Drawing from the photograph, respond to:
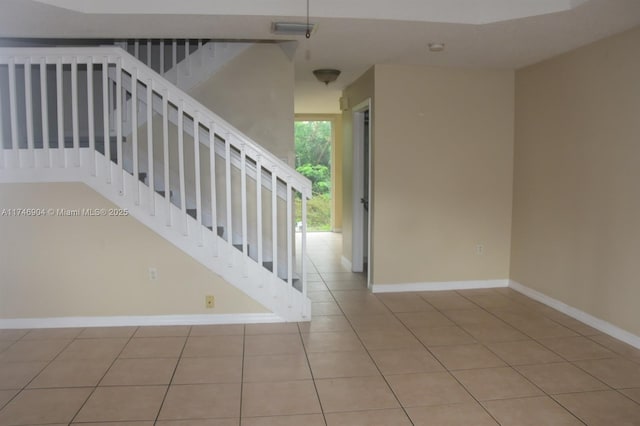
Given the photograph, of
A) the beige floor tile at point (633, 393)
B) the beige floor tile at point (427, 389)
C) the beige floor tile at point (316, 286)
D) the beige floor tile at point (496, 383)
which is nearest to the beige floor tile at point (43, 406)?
the beige floor tile at point (427, 389)

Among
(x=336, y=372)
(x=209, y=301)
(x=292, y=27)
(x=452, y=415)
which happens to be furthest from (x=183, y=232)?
(x=452, y=415)

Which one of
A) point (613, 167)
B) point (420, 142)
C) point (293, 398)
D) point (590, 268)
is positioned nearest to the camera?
point (293, 398)

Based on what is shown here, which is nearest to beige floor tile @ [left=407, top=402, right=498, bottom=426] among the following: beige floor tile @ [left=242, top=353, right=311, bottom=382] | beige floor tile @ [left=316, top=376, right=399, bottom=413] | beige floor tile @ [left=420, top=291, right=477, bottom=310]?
beige floor tile @ [left=316, top=376, right=399, bottom=413]

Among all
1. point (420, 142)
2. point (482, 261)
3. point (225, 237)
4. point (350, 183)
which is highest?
point (420, 142)

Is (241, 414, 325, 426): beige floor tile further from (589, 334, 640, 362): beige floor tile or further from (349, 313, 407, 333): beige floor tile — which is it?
(589, 334, 640, 362): beige floor tile

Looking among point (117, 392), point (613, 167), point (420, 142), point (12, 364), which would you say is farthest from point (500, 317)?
point (12, 364)

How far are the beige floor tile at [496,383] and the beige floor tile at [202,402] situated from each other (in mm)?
1405

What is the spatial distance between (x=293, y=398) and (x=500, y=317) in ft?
7.57

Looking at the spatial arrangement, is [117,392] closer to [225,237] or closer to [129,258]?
[129,258]

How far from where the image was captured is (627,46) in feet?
12.4

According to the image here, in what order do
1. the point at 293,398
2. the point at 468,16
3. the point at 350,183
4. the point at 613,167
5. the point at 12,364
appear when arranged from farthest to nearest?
the point at 350,183 → the point at 613,167 → the point at 468,16 → the point at 12,364 → the point at 293,398

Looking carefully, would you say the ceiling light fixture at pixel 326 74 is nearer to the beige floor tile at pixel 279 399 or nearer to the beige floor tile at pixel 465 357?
the beige floor tile at pixel 465 357

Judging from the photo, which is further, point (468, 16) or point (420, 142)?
point (420, 142)

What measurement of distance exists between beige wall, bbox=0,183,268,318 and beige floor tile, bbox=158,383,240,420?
4.10 ft
